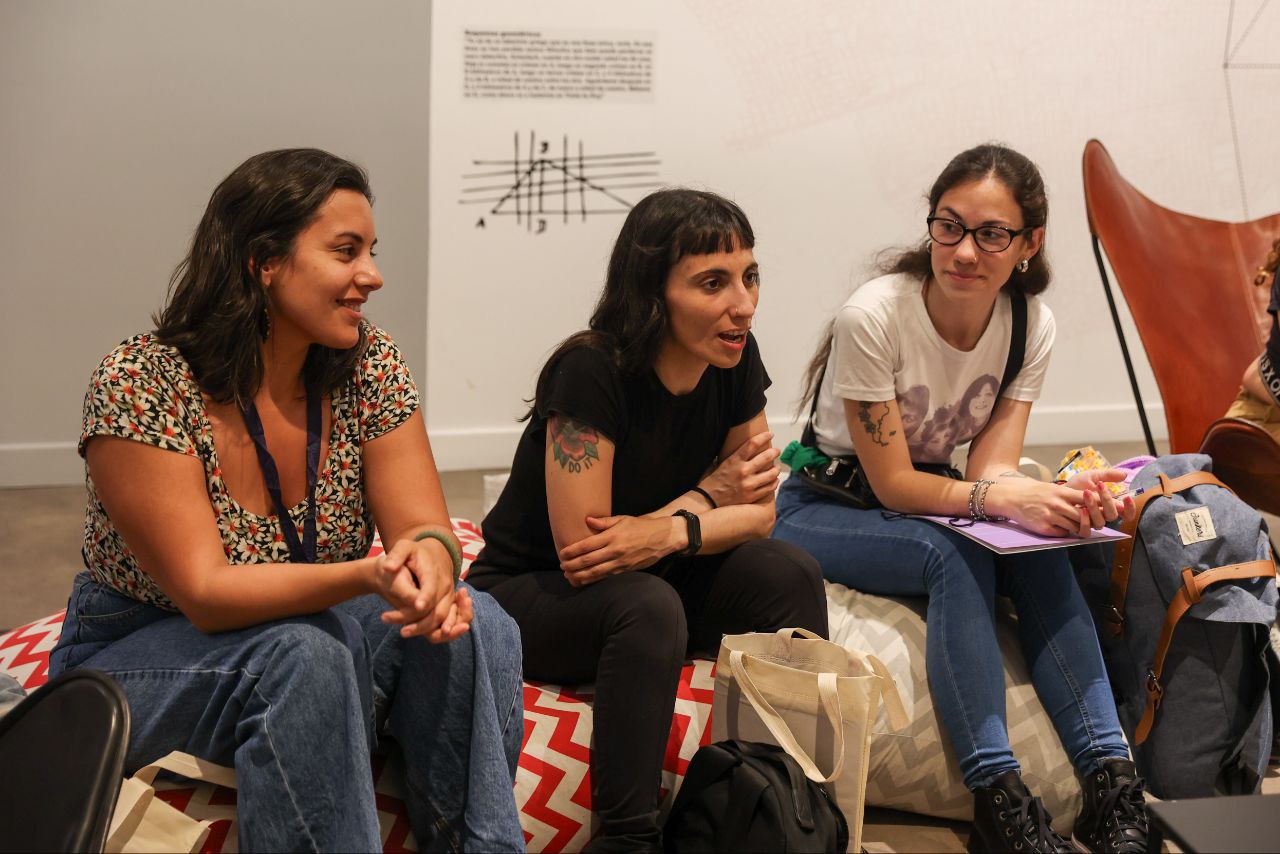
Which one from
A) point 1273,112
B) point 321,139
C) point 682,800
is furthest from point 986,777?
point 1273,112

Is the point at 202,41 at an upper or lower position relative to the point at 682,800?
upper

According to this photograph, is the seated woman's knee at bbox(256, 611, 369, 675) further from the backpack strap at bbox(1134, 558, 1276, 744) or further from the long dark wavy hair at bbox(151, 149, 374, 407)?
the backpack strap at bbox(1134, 558, 1276, 744)

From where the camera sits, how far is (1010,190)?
235 centimetres

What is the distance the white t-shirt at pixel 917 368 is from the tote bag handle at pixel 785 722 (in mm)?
656

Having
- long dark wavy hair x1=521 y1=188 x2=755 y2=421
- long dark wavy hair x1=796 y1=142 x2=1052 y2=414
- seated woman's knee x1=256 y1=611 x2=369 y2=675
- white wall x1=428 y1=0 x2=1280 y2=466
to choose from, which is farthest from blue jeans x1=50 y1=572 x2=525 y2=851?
white wall x1=428 y1=0 x2=1280 y2=466

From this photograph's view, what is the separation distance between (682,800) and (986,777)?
0.56m

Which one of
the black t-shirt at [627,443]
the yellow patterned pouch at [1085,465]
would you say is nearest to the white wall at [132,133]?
the black t-shirt at [627,443]

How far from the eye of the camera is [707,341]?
6.84 ft

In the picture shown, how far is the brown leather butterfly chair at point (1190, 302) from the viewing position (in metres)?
2.98

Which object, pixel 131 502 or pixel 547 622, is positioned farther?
pixel 547 622

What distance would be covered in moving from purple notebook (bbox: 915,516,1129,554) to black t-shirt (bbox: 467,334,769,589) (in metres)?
0.44

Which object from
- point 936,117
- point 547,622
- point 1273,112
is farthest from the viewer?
point 1273,112

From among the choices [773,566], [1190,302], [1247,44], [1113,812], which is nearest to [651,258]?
[773,566]

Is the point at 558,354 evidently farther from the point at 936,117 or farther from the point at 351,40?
the point at 936,117
